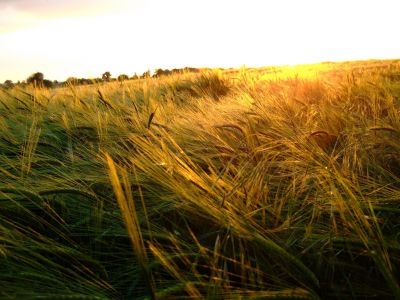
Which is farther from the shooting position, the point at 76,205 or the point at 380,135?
the point at 380,135

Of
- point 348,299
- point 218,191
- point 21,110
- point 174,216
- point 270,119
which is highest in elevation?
point 21,110

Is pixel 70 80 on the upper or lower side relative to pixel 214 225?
upper

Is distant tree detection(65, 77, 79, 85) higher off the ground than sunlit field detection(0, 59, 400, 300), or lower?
higher

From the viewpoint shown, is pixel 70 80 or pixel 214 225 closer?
pixel 214 225

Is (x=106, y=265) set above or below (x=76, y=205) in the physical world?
below

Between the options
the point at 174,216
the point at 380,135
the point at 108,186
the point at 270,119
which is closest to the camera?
the point at 174,216

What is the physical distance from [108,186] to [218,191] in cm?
46

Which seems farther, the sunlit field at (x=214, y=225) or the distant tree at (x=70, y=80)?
the distant tree at (x=70, y=80)

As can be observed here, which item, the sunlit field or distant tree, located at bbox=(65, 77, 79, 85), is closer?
the sunlit field

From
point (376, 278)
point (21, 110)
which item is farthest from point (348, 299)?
point (21, 110)

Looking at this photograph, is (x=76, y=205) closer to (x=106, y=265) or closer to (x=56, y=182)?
(x=56, y=182)

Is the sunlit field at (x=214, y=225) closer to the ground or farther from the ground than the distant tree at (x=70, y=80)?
closer to the ground

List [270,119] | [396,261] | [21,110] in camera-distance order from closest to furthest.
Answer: [396,261]
[270,119]
[21,110]

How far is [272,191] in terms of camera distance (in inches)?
37.9
